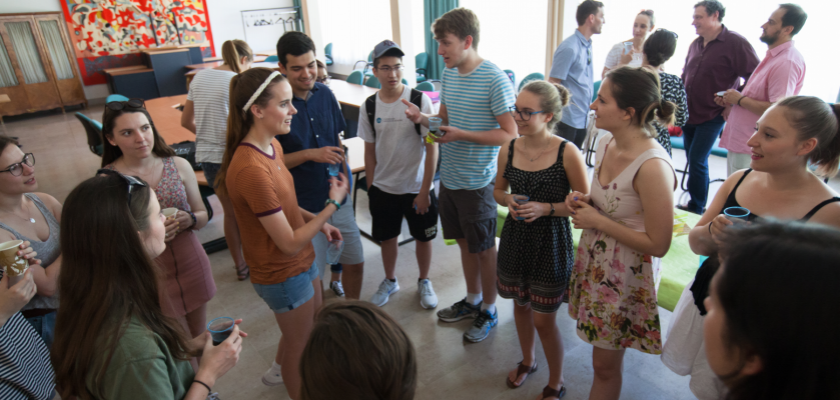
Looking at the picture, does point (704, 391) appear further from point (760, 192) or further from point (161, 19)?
point (161, 19)

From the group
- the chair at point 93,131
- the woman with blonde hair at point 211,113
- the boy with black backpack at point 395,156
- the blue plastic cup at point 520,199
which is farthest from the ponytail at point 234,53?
the blue plastic cup at point 520,199

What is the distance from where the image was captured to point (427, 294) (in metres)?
2.92

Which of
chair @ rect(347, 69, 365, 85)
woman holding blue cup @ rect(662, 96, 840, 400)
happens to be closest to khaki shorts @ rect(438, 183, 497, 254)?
woman holding blue cup @ rect(662, 96, 840, 400)

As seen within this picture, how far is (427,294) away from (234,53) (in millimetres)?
2102

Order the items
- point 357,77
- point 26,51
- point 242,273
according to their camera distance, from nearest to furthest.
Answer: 1. point 242,273
2. point 357,77
3. point 26,51

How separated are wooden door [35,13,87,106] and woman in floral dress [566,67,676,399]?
12.0 metres

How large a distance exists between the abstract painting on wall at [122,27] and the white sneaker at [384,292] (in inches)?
422

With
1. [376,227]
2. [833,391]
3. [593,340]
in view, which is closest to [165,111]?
[376,227]

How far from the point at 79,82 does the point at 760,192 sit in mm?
12615

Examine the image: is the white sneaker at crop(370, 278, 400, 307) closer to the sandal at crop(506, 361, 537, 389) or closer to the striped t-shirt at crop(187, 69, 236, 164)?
the sandal at crop(506, 361, 537, 389)

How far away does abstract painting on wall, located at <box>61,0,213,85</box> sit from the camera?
9992 millimetres

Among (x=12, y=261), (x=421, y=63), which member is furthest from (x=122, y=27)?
(x=12, y=261)

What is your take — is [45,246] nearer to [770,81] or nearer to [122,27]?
[770,81]

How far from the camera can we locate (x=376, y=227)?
2.75m
